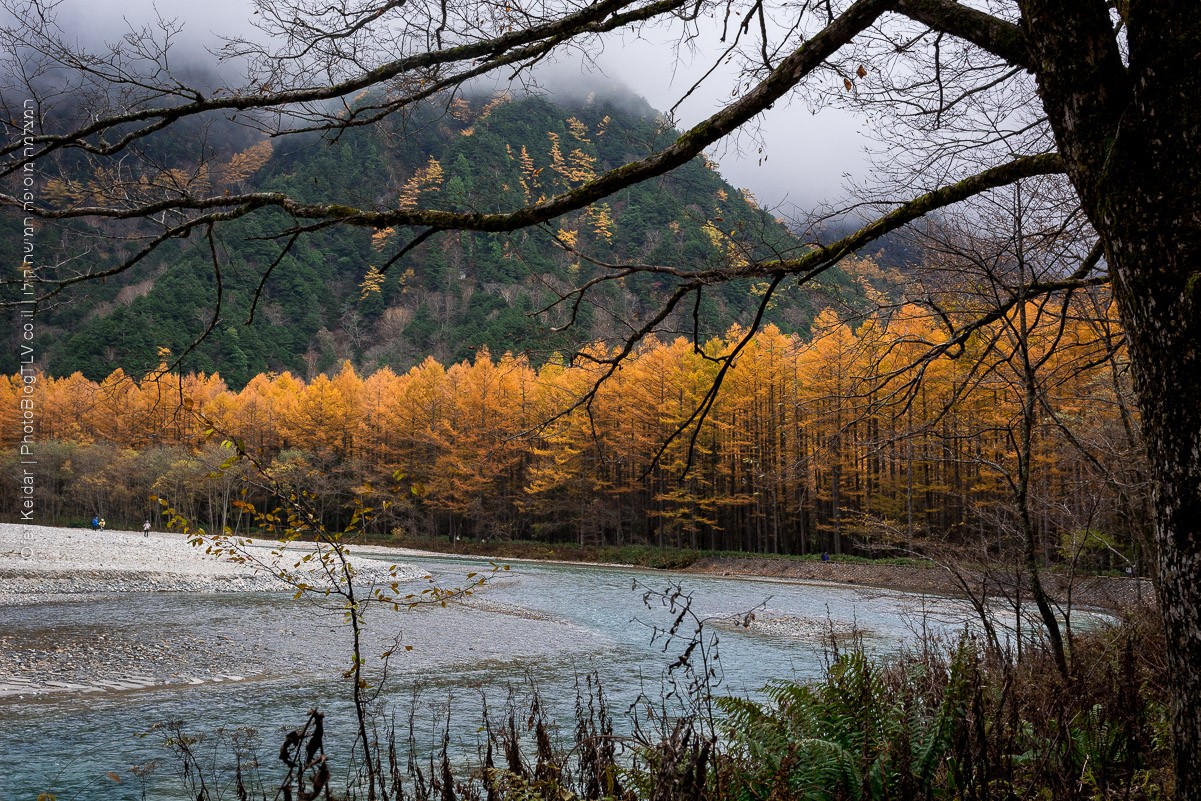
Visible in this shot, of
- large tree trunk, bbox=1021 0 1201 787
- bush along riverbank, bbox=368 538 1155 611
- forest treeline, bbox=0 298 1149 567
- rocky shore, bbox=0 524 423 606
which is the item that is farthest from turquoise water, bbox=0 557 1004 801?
bush along riverbank, bbox=368 538 1155 611

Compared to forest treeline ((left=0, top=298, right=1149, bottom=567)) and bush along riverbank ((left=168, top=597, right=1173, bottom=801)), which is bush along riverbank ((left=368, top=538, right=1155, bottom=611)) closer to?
forest treeline ((left=0, top=298, right=1149, bottom=567))

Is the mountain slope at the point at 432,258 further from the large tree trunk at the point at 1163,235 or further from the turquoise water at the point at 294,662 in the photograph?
the turquoise water at the point at 294,662

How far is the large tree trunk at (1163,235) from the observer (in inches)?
67.1

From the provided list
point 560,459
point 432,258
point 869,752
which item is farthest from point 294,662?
point 560,459

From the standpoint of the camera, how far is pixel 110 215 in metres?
3.08

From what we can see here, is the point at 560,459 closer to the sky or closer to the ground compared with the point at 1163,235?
closer to the sky

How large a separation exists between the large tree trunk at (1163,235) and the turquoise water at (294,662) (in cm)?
111

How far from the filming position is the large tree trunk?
5.59 feet

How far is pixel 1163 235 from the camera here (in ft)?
5.67

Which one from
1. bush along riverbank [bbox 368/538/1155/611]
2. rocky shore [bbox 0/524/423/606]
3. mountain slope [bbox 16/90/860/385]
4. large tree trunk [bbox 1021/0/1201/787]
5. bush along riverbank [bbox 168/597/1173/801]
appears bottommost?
bush along riverbank [bbox 368/538/1155/611]

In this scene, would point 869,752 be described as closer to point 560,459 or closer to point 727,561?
point 560,459

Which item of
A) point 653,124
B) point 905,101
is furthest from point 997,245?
point 653,124

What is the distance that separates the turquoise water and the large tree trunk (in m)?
1.11

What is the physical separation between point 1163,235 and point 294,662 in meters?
11.1
